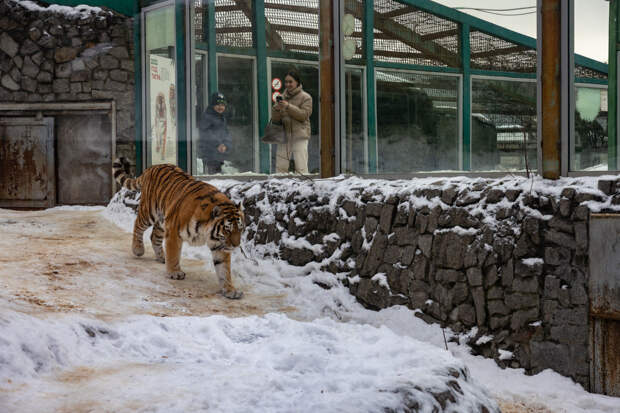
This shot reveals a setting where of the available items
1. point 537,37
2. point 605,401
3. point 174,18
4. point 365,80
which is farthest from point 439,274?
point 174,18

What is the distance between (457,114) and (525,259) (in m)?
1.94

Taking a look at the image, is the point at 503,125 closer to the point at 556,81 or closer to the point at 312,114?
the point at 556,81

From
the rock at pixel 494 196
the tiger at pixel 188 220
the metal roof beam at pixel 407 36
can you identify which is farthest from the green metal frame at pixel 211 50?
the rock at pixel 494 196

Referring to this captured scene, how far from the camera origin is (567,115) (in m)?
5.05

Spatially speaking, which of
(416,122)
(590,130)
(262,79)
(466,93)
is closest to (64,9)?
(262,79)

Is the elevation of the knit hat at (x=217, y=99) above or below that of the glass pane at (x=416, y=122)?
above

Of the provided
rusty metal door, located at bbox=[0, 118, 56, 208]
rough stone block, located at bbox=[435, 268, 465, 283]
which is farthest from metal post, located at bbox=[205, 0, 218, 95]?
rough stone block, located at bbox=[435, 268, 465, 283]

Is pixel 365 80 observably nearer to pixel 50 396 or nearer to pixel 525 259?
pixel 525 259

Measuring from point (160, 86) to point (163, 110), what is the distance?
426mm

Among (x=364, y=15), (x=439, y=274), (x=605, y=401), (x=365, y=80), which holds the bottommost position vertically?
(x=605, y=401)

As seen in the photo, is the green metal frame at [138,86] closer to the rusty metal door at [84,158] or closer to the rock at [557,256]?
the rusty metal door at [84,158]

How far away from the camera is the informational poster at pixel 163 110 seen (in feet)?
33.8

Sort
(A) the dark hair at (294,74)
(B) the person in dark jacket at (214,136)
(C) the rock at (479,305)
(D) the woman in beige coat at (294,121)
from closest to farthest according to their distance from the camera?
(C) the rock at (479,305) < (D) the woman in beige coat at (294,121) < (A) the dark hair at (294,74) < (B) the person in dark jacket at (214,136)

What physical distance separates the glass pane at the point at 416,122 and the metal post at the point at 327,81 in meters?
0.59
